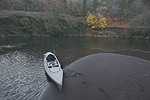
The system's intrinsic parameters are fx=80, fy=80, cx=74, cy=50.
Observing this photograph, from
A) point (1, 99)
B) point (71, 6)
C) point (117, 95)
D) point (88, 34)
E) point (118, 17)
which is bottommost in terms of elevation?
point (1, 99)

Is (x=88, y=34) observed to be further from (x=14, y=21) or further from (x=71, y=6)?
(x=14, y=21)

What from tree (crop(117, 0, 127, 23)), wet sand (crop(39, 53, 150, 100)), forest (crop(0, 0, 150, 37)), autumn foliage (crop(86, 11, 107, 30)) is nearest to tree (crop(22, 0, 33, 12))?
forest (crop(0, 0, 150, 37))

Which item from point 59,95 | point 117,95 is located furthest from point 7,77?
point 117,95

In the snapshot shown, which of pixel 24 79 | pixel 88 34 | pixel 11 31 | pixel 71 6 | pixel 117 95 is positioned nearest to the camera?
pixel 117 95

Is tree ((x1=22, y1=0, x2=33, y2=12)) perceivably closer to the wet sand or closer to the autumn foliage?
the autumn foliage

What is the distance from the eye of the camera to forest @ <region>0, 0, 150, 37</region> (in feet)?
172

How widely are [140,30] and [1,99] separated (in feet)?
244

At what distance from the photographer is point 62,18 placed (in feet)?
237

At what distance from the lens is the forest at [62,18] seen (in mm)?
52503

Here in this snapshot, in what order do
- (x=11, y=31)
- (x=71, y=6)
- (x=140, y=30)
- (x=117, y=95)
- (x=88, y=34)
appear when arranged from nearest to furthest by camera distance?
(x=117, y=95)
(x=11, y=31)
(x=140, y=30)
(x=88, y=34)
(x=71, y=6)

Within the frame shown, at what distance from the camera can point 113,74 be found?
11812mm

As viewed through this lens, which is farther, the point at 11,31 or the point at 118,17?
the point at 118,17

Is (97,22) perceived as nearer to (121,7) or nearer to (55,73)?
(121,7)

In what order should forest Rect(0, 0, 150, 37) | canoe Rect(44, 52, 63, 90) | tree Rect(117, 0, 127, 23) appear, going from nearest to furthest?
canoe Rect(44, 52, 63, 90), forest Rect(0, 0, 150, 37), tree Rect(117, 0, 127, 23)
